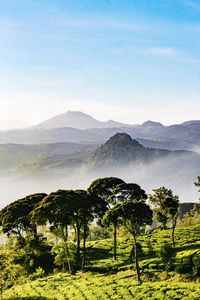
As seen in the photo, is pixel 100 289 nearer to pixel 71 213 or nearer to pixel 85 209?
pixel 71 213

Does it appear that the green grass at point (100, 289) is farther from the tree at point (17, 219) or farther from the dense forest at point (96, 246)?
the tree at point (17, 219)

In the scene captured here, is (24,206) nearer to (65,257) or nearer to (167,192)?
(65,257)

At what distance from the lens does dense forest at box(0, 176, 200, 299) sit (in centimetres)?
5138

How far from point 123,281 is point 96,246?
95.0ft

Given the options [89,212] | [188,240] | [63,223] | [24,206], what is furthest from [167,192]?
[24,206]

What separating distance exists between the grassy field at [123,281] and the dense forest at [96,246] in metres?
0.14

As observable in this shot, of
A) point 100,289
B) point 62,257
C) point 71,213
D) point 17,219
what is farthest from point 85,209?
point 100,289

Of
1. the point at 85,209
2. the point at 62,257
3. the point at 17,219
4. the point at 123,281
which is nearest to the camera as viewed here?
the point at 123,281

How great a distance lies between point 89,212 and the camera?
69.2 metres

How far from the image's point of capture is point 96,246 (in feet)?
265

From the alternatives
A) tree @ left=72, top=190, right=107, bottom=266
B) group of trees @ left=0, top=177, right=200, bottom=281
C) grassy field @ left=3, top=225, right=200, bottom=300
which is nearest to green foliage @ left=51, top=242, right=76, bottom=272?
group of trees @ left=0, top=177, right=200, bottom=281

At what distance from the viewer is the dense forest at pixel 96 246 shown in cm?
5138

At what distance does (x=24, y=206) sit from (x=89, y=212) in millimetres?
16072

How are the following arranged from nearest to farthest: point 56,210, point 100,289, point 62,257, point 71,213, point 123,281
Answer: point 100,289 → point 123,281 → point 56,210 → point 71,213 → point 62,257
